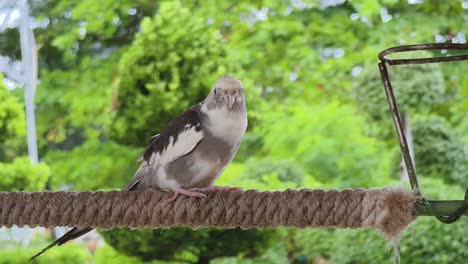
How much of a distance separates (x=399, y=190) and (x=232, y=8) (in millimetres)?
1763

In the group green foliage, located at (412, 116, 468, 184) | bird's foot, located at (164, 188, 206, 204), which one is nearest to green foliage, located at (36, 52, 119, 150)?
green foliage, located at (412, 116, 468, 184)

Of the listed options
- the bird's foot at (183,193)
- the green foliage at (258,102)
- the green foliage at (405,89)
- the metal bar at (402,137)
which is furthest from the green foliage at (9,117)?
the metal bar at (402,137)

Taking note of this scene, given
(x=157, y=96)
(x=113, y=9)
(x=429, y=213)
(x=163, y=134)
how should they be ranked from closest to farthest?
Answer: (x=429, y=213) → (x=163, y=134) → (x=157, y=96) → (x=113, y=9)

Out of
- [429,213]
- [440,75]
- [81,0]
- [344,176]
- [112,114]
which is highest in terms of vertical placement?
[429,213]

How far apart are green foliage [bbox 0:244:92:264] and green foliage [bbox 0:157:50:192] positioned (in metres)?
0.16

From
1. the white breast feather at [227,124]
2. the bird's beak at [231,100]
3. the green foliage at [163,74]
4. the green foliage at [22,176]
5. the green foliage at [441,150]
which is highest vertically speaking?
the bird's beak at [231,100]

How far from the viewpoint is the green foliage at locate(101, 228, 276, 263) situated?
5.78 feet

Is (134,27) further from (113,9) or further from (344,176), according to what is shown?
(344,176)

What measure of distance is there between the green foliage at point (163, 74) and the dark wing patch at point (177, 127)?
107 cm

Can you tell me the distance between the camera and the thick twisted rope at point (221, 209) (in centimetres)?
47

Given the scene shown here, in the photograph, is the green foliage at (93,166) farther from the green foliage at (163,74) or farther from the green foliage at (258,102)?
the green foliage at (163,74)

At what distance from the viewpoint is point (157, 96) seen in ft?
5.65

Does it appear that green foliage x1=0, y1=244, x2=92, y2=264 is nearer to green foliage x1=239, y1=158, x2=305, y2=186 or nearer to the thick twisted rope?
green foliage x1=239, y1=158, x2=305, y2=186

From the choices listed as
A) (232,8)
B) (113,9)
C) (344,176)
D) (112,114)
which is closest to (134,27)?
(113,9)
